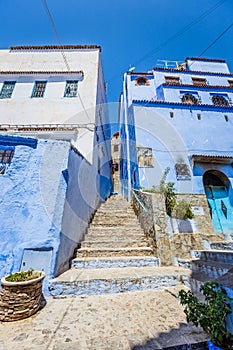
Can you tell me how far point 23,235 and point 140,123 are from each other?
7.95 m

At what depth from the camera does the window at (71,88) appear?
8211mm

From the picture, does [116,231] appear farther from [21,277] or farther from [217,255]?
[21,277]

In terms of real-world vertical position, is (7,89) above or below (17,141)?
above

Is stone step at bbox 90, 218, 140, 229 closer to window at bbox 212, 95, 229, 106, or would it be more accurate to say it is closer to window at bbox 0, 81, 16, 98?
window at bbox 0, 81, 16, 98

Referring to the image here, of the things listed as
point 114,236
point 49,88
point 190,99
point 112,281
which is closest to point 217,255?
point 112,281

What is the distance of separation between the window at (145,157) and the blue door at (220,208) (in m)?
3.27

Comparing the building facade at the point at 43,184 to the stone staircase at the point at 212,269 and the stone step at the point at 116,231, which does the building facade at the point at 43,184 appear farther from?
the stone staircase at the point at 212,269

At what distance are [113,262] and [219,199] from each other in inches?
265

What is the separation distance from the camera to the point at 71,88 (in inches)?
330

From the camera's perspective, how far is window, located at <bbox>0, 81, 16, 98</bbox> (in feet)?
26.8

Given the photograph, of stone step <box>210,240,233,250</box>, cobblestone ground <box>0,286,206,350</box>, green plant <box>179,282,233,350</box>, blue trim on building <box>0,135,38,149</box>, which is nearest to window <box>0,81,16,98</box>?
blue trim on building <box>0,135,38,149</box>

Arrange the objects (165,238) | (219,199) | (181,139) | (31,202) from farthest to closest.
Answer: (181,139), (219,199), (165,238), (31,202)

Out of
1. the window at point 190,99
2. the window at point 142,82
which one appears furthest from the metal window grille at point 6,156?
the window at point 142,82

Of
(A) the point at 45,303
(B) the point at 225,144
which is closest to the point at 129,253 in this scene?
(A) the point at 45,303
